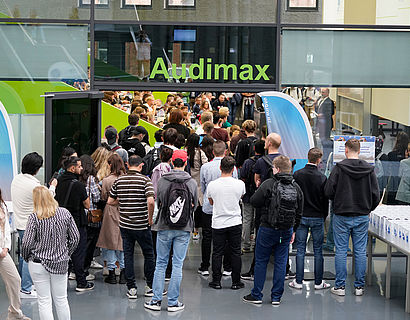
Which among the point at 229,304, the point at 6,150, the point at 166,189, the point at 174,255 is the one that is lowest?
the point at 229,304

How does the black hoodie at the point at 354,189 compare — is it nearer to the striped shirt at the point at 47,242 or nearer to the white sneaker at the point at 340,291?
the white sneaker at the point at 340,291

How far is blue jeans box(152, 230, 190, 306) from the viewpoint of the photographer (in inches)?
336

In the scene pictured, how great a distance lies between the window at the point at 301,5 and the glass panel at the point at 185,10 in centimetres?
25

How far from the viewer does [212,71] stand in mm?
11438

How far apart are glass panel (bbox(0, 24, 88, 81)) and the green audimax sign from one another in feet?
3.80

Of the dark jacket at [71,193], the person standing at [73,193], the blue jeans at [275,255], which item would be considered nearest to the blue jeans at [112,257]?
the person standing at [73,193]

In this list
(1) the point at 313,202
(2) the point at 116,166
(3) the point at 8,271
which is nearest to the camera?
(3) the point at 8,271

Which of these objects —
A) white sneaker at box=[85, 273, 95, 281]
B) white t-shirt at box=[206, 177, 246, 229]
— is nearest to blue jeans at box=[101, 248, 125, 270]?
white sneaker at box=[85, 273, 95, 281]

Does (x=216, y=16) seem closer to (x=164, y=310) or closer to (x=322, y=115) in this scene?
(x=322, y=115)

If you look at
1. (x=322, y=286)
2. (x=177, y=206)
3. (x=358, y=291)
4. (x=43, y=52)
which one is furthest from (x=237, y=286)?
(x=43, y=52)

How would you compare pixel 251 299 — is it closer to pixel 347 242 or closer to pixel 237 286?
pixel 237 286

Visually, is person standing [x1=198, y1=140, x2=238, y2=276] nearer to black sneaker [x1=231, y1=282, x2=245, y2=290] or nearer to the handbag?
black sneaker [x1=231, y1=282, x2=245, y2=290]

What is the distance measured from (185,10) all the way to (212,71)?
0.97 meters

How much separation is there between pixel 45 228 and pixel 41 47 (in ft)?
15.7
